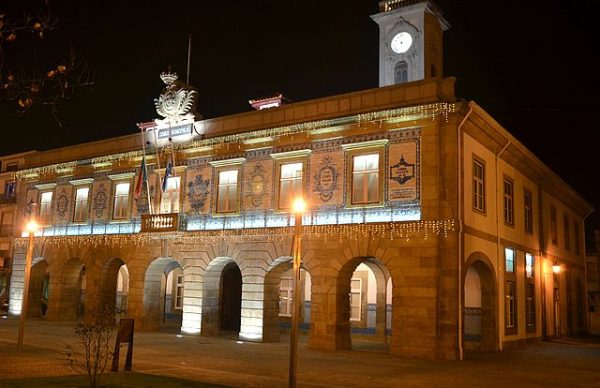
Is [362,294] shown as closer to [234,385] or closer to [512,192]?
[512,192]

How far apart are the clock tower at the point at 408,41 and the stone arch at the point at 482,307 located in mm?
14907

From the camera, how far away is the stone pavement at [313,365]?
14086mm

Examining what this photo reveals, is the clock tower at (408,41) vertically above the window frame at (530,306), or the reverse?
the clock tower at (408,41)

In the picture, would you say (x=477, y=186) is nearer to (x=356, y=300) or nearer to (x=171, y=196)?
(x=356, y=300)

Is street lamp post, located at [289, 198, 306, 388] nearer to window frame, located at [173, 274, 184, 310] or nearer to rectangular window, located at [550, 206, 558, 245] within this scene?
rectangular window, located at [550, 206, 558, 245]

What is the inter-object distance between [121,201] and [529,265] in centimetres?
1851

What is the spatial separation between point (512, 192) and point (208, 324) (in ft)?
43.9

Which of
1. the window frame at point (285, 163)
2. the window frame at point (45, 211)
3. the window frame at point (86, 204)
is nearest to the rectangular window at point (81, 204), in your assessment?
the window frame at point (86, 204)

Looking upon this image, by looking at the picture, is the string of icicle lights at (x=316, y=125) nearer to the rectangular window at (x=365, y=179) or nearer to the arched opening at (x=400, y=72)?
the rectangular window at (x=365, y=179)

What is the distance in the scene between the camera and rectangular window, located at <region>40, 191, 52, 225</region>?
3225cm

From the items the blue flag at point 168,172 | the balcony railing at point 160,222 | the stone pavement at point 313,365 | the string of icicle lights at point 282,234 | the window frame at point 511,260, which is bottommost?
the stone pavement at point 313,365

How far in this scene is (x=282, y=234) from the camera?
76.1 ft

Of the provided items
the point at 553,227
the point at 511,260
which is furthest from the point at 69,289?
the point at 553,227

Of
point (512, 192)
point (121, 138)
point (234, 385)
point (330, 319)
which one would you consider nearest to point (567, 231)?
point (512, 192)
